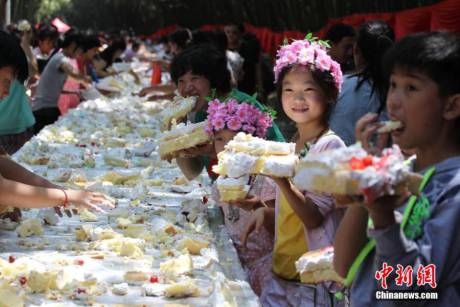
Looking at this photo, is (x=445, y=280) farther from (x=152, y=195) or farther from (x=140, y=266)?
(x=152, y=195)

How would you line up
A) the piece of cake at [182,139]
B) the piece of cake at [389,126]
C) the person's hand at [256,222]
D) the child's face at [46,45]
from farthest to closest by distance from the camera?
the child's face at [46,45] < the piece of cake at [182,139] < the person's hand at [256,222] < the piece of cake at [389,126]

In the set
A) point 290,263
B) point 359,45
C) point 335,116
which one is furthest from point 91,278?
point 359,45

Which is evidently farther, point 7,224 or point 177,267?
point 7,224

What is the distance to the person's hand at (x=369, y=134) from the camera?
8.04 feet

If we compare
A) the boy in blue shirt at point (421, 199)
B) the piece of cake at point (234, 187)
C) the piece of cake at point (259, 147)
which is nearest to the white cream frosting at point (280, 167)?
the piece of cake at point (259, 147)

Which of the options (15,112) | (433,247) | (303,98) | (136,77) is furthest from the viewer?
(136,77)

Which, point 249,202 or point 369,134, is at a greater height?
point 369,134

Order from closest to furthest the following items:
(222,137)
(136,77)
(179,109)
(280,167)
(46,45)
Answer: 1. (280,167)
2. (222,137)
3. (179,109)
4. (46,45)
5. (136,77)

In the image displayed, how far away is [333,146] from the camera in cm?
391

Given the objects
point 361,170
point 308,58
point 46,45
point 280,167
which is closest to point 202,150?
point 308,58

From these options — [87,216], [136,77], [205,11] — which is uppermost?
[205,11]

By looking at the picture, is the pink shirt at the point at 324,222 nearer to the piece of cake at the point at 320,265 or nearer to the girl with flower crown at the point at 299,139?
the girl with flower crown at the point at 299,139

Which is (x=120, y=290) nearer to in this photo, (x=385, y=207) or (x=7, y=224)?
(x=7, y=224)

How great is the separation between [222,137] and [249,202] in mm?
569
